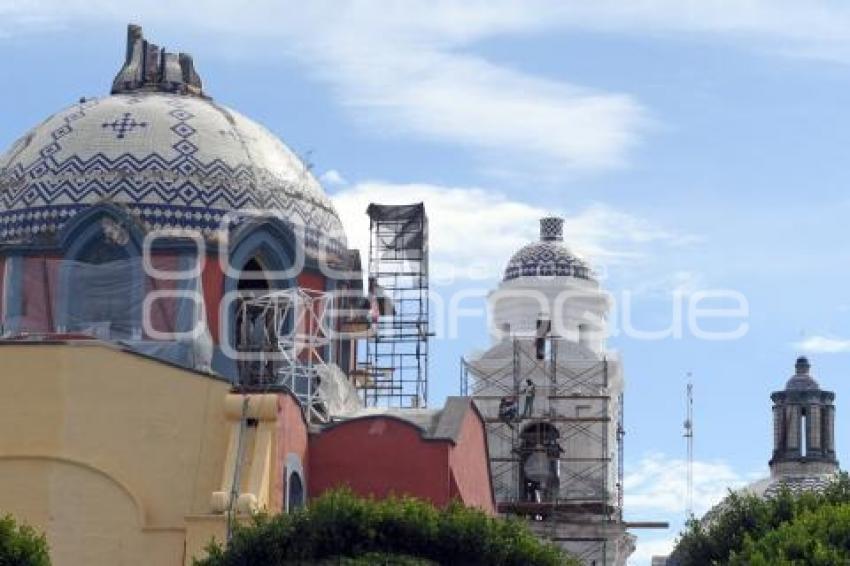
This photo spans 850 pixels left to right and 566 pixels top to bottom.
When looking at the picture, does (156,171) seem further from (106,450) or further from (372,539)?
(372,539)

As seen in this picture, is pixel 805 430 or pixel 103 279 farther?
pixel 805 430

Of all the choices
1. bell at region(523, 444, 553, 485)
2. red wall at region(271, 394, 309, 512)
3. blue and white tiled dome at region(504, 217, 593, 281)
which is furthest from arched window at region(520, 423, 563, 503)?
red wall at region(271, 394, 309, 512)

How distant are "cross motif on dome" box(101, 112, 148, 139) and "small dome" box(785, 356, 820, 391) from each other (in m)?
23.8

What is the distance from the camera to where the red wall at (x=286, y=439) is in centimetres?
3048

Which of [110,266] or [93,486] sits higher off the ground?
[110,266]

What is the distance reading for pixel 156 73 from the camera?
37.4 m

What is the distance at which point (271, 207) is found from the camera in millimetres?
35438

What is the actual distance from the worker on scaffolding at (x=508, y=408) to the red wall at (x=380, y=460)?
15.1m

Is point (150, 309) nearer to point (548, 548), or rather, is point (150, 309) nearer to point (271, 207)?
point (271, 207)

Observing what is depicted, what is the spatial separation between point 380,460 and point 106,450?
3902 millimetres

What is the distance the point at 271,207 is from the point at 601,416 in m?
14.3

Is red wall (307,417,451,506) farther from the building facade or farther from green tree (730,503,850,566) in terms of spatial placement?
green tree (730,503,850,566)

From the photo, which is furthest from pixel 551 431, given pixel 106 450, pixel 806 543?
pixel 806 543

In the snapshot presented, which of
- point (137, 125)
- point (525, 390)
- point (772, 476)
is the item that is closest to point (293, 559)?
point (137, 125)
